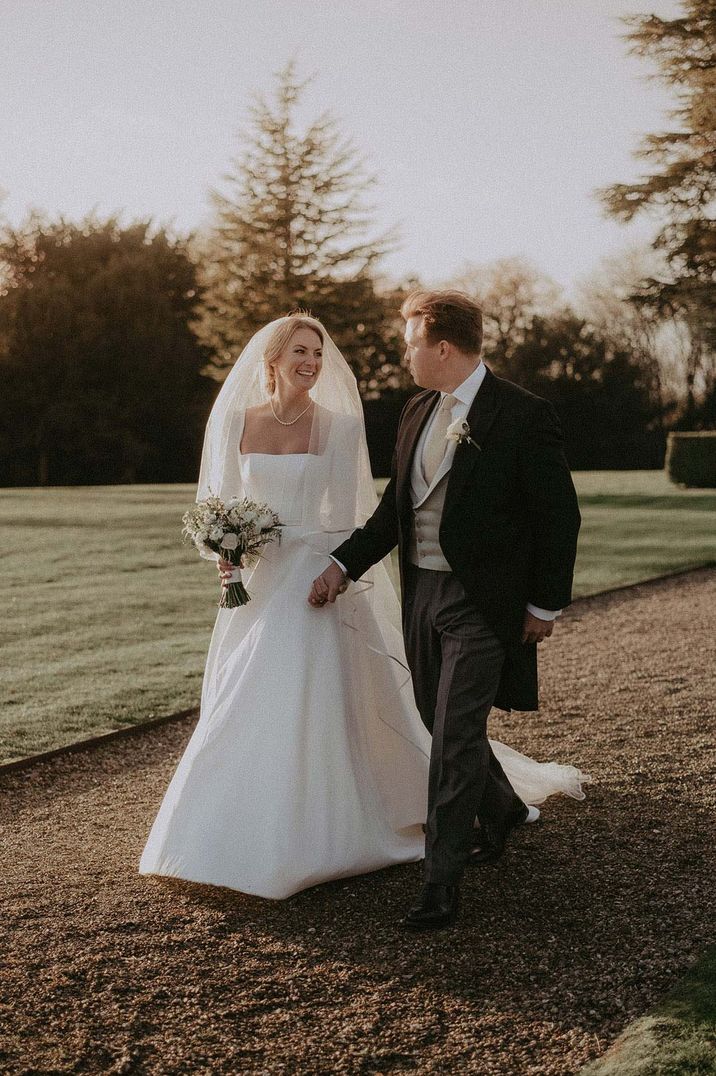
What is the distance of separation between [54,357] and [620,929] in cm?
3563

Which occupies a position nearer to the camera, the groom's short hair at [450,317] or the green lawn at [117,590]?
the groom's short hair at [450,317]

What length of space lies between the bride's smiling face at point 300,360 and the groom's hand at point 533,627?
4.76 feet

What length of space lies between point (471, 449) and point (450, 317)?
465 mm

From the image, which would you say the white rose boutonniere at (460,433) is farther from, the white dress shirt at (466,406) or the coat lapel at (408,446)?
the coat lapel at (408,446)

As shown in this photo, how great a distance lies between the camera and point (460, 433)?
376cm

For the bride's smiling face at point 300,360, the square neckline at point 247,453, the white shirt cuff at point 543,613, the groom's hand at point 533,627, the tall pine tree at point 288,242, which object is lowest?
the groom's hand at point 533,627

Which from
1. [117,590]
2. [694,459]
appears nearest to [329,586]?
[117,590]

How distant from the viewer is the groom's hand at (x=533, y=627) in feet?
12.6

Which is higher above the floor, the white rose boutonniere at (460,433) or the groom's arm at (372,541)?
the white rose boutonniere at (460,433)

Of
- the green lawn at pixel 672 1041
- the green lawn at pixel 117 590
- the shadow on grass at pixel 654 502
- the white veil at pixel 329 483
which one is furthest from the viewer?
the shadow on grass at pixel 654 502

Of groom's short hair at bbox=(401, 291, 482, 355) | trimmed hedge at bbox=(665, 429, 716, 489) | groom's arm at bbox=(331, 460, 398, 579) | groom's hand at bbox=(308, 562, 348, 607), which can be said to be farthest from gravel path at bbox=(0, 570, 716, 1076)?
trimmed hedge at bbox=(665, 429, 716, 489)

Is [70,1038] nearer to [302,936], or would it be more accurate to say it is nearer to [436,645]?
[302,936]

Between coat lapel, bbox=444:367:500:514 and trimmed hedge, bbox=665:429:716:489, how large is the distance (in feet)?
76.3

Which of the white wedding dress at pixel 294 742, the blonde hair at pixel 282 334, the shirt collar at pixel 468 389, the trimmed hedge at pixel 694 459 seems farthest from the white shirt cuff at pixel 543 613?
the trimmed hedge at pixel 694 459
